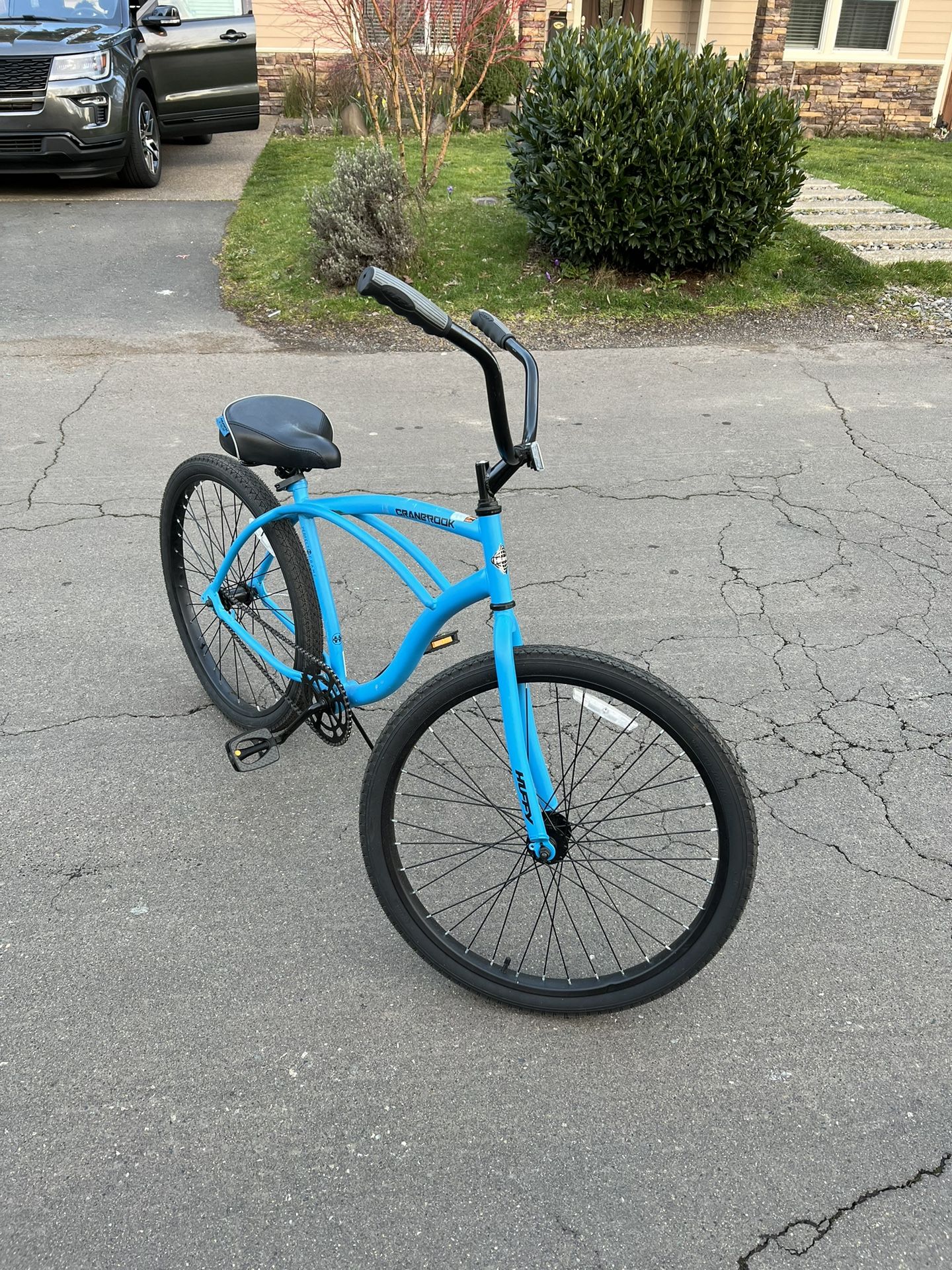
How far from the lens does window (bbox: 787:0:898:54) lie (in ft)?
50.4

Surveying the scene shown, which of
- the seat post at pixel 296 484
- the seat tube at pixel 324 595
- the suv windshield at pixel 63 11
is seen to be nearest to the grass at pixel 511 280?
the suv windshield at pixel 63 11

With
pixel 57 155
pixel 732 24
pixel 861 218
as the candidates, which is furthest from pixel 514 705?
pixel 732 24

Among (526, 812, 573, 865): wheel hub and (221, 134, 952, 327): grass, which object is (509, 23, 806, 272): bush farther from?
(526, 812, 573, 865): wheel hub

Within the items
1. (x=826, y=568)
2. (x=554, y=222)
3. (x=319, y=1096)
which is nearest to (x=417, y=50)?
(x=554, y=222)

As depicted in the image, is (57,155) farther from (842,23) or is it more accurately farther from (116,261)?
(842,23)

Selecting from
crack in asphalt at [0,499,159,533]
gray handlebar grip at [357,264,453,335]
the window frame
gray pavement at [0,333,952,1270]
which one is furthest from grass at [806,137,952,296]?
gray handlebar grip at [357,264,453,335]

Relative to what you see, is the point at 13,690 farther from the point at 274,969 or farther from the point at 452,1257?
the point at 452,1257

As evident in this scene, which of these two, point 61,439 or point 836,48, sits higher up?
point 836,48

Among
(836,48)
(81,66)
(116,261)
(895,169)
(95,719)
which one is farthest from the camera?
(836,48)

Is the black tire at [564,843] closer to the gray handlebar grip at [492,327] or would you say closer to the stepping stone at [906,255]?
the gray handlebar grip at [492,327]

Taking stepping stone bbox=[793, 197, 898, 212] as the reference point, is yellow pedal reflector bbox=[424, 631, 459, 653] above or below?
above

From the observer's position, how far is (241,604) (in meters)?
3.26

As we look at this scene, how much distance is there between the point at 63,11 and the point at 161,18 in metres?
0.89

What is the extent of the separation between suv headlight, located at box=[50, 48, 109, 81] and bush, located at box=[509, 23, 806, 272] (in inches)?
153
